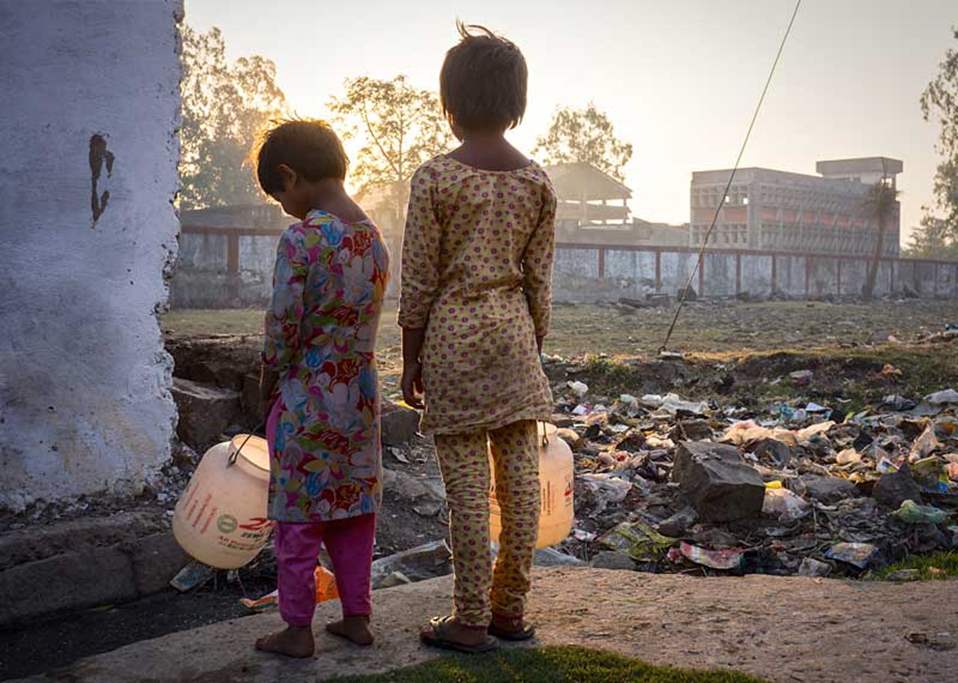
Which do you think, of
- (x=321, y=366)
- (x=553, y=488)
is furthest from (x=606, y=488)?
(x=321, y=366)

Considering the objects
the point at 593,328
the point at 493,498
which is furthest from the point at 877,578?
the point at 593,328

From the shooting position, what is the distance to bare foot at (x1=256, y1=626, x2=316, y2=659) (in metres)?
2.36

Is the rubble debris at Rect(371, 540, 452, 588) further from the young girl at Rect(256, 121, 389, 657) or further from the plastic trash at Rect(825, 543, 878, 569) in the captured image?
the plastic trash at Rect(825, 543, 878, 569)

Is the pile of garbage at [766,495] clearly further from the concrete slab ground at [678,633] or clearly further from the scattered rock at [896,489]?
the concrete slab ground at [678,633]

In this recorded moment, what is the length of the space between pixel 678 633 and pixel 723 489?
1573 millimetres

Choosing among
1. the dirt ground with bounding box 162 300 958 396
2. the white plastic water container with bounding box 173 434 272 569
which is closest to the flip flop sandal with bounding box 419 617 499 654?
the white plastic water container with bounding box 173 434 272 569

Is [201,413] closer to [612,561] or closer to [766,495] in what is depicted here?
[612,561]

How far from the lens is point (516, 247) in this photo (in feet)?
7.98

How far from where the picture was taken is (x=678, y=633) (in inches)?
101

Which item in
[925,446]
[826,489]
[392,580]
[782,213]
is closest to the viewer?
[392,580]

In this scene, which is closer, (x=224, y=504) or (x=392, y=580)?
(x=224, y=504)

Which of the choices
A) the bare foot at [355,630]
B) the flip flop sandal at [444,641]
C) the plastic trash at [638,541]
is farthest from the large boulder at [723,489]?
the bare foot at [355,630]

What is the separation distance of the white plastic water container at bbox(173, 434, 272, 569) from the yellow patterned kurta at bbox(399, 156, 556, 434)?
2.13ft

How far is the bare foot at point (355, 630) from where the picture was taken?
2467mm
